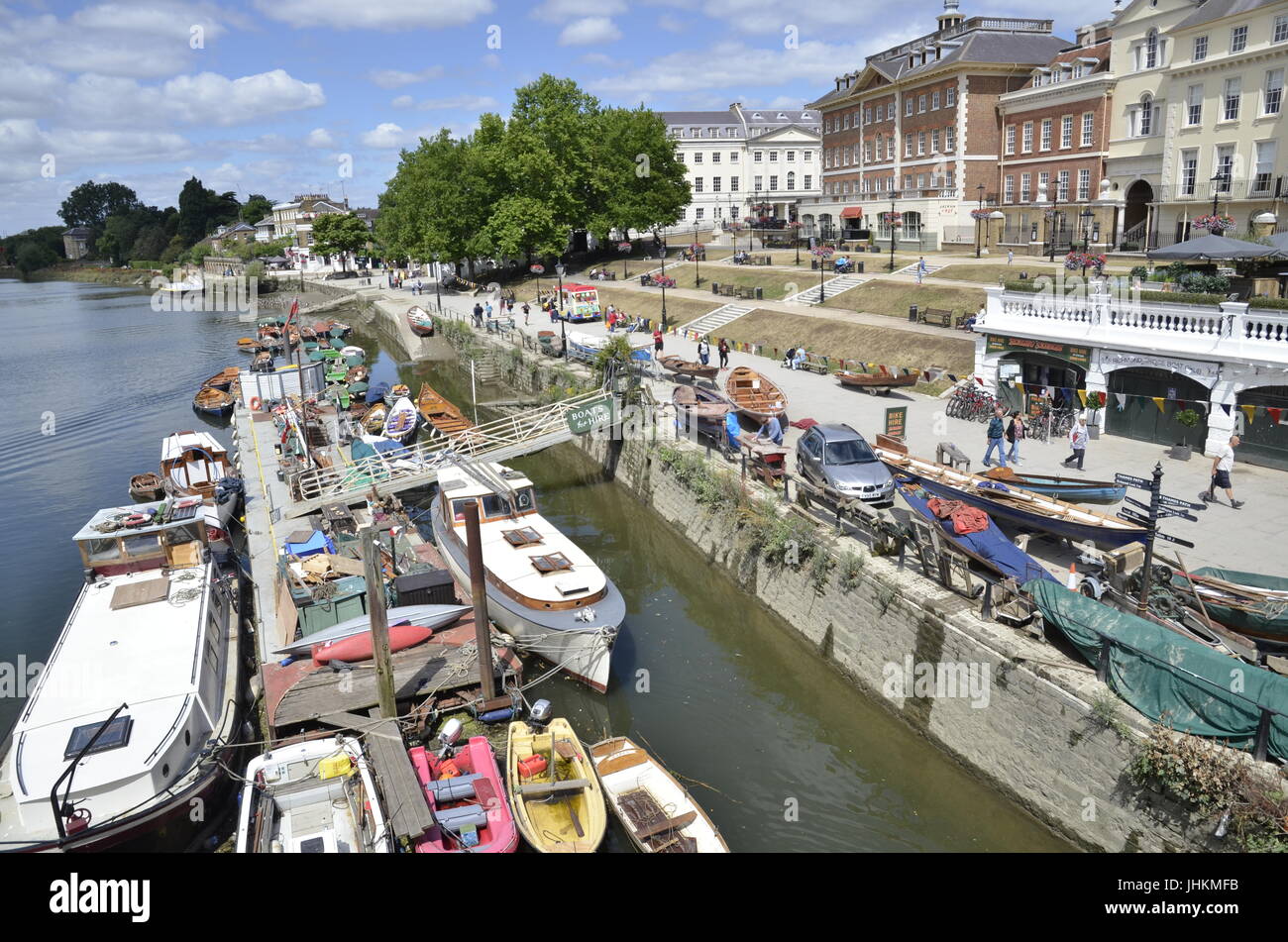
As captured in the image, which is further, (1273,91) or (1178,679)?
(1273,91)

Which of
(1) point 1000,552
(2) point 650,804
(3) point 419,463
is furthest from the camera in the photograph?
(3) point 419,463

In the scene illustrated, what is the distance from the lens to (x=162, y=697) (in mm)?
14508

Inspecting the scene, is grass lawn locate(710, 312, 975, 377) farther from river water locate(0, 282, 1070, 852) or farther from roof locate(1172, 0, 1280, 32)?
roof locate(1172, 0, 1280, 32)

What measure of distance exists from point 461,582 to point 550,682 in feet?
12.3

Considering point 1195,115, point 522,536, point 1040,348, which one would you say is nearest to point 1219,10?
point 1195,115

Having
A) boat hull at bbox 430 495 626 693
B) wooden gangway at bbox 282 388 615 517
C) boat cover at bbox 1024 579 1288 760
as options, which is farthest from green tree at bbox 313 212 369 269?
boat cover at bbox 1024 579 1288 760

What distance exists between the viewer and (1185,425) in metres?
22.3

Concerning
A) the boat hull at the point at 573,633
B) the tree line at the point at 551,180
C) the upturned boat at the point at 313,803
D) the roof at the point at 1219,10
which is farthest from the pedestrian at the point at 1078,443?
the tree line at the point at 551,180

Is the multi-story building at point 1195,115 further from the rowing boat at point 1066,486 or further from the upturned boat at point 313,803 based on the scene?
the upturned boat at point 313,803

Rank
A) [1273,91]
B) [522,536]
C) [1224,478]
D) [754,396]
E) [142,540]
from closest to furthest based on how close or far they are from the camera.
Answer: [1224,478] → [142,540] → [522,536] → [754,396] → [1273,91]

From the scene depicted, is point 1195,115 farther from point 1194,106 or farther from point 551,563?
point 551,563

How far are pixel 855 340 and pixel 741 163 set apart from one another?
69059mm

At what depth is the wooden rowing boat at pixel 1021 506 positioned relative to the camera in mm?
16734

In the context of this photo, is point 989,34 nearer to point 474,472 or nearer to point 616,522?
point 616,522
